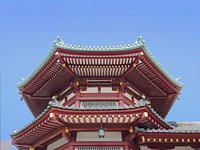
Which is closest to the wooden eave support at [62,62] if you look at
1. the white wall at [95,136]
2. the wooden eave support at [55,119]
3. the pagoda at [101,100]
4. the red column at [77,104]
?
the pagoda at [101,100]

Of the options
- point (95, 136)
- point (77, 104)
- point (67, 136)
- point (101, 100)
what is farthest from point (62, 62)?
point (95, 136)

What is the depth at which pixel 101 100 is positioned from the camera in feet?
43.3

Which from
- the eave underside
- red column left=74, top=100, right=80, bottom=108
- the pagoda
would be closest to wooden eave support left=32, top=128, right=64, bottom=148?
the pagoda

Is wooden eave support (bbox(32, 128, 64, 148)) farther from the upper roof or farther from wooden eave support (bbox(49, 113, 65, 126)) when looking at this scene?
the upper roof

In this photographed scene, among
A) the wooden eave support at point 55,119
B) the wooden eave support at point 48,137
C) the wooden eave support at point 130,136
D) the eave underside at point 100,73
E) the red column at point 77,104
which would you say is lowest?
the wooden eave support at point 130,136

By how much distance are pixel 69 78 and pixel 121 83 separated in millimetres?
2912

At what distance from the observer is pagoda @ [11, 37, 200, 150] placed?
11.0 m

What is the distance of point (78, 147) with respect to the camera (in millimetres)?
11297

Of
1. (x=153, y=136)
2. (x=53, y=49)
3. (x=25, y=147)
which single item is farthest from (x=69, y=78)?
(x=153, y=136)

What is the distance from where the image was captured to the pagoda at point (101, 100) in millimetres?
11008

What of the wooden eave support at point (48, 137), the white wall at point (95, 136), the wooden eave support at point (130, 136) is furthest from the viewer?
the wooden eave support at point (48, 137)

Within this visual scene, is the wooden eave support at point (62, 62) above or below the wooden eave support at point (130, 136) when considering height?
above

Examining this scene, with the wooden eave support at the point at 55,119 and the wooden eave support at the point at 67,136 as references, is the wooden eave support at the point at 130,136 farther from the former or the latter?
the wooden eave support at the point at 55,119

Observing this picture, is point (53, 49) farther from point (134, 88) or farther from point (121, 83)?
point (134, 88)
